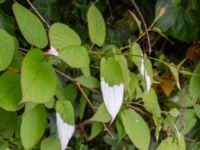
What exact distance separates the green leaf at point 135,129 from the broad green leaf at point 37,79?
0.64ft

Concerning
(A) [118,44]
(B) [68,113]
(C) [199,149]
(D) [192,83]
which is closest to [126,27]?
(A) [118,44]

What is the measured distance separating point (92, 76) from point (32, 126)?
198mm

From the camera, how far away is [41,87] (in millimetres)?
689

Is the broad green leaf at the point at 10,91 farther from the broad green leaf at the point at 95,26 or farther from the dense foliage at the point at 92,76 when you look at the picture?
the broad green leaf at the point at 95,26

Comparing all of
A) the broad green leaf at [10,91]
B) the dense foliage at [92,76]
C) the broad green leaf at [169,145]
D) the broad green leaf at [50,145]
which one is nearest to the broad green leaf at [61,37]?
the dense foliage at [92,76]

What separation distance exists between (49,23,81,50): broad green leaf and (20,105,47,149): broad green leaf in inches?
4.8

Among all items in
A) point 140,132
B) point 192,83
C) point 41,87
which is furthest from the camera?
point 192,83

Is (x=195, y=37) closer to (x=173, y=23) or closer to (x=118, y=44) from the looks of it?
(x=173, y=23)

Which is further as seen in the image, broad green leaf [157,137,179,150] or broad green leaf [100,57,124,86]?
broad green leaf [157,137,179,150]

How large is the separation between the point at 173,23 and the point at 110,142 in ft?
1.25

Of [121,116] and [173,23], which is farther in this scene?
[173,23]

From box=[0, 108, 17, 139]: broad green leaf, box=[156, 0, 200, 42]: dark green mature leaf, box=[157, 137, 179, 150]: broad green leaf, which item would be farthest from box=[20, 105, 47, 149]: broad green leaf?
box=[156, 0, 200, 42]: dark green mature leaf

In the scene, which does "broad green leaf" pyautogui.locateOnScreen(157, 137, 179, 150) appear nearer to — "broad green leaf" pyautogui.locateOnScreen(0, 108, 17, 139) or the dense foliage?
the dense foliage

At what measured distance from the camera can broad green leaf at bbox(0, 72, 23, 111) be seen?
752mm
